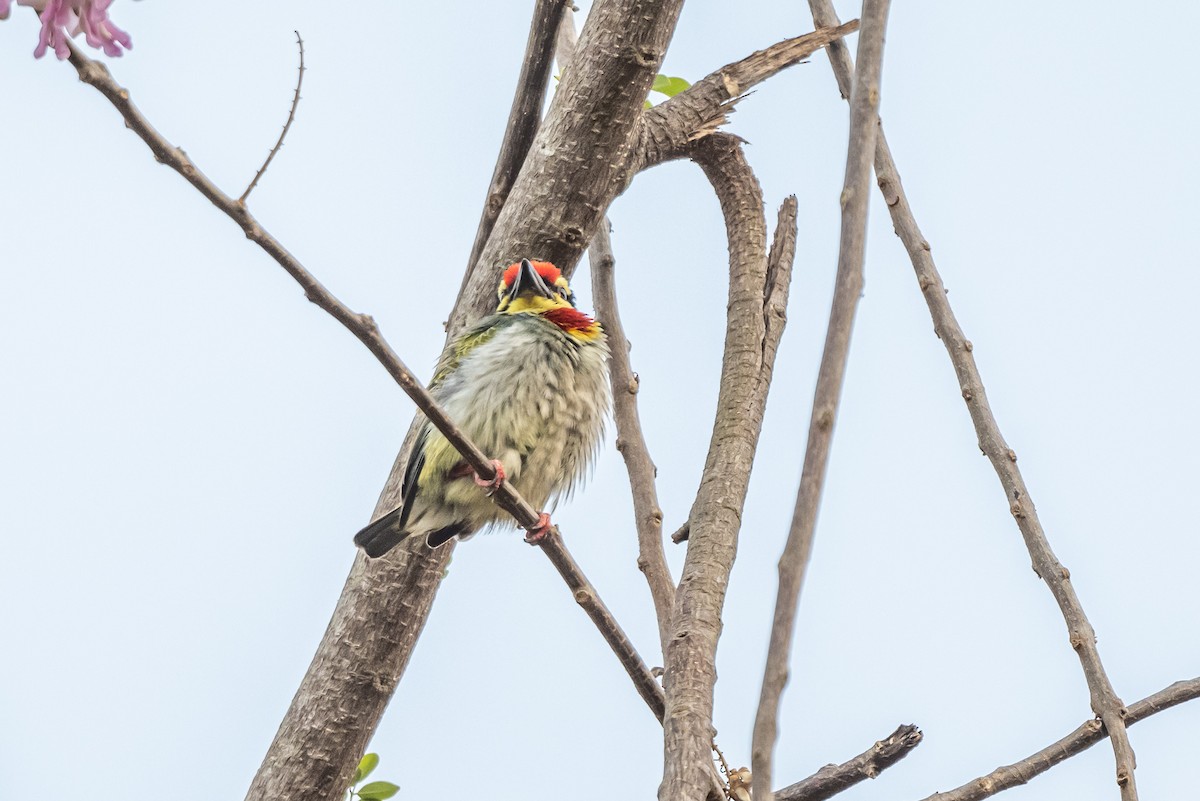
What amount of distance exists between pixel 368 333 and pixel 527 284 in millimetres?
1471

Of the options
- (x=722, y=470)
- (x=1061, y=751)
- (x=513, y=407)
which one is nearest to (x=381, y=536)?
(x=513, y=407)

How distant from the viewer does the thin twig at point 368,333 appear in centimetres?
166

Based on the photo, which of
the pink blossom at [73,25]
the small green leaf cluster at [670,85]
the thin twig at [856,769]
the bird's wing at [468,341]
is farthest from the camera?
the small green leaf cluster at [670,85]

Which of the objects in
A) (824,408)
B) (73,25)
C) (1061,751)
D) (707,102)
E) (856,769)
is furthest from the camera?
(707,102)

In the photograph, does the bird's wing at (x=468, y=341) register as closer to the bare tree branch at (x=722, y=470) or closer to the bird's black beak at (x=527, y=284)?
the bird's black beak at (x=527, y=284)

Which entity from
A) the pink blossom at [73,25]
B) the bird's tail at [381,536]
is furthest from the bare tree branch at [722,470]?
the pink blossom at [73,25]

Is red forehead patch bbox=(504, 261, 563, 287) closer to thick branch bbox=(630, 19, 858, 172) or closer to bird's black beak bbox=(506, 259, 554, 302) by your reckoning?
bird's black beak bbox=(506, 259, 554, 302)

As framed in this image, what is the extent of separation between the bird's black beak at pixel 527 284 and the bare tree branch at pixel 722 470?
1.71ft

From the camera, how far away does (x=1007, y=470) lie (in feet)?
7.74

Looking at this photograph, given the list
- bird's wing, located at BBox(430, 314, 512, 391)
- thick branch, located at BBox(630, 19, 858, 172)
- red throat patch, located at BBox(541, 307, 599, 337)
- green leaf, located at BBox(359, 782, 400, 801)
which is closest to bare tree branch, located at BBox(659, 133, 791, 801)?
thick branch, located at BBox(630, 19, 858, 172)

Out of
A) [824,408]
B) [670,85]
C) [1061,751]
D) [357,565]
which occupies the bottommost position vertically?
[1061,751]

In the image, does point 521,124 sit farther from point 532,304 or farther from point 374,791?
point 374,791

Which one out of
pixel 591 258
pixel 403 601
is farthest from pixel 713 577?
pixel 591 258

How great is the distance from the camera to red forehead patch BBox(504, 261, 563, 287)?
10.7 ft
